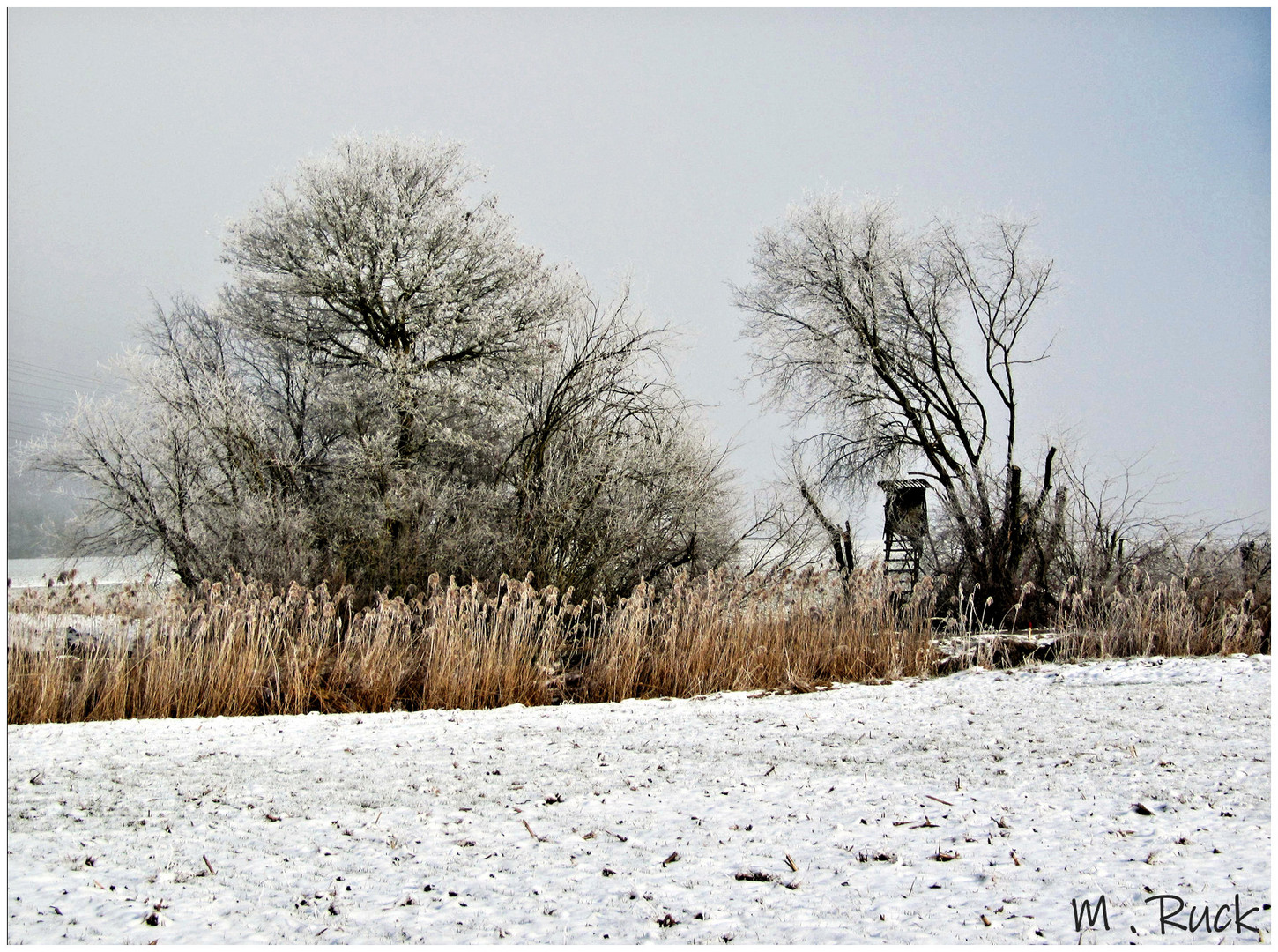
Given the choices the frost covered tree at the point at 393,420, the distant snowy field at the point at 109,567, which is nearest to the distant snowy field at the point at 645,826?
the frost covered tree at the point at 393,420

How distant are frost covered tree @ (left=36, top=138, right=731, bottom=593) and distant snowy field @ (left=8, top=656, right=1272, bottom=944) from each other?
6.16 meters

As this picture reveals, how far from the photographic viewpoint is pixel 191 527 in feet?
38.1

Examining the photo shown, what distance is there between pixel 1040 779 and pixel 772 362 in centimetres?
1459

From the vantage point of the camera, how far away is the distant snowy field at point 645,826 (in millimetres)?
2064

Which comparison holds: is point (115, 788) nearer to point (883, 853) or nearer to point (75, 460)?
point (883, 853)

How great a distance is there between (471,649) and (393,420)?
8398 millimetres

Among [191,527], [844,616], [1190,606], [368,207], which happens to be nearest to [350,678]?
[844,616]

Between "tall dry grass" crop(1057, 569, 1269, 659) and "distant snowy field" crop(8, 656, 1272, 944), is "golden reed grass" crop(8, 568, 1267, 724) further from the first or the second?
"distant snowy field" crop(8, 656, 1272, 944)

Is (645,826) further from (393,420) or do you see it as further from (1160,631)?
(393,420)

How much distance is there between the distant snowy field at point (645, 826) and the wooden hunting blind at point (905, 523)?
7131mm

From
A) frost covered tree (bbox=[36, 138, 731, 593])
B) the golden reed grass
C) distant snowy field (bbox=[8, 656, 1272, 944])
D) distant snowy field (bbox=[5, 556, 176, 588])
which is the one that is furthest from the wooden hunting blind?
distant snowy field (bbox=[5, 556, 176, 588])

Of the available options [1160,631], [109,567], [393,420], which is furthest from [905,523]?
[109,567]

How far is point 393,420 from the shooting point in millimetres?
13273

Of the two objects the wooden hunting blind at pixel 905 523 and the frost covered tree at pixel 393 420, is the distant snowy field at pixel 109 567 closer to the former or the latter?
the frost covered tree at pixel 393 420
